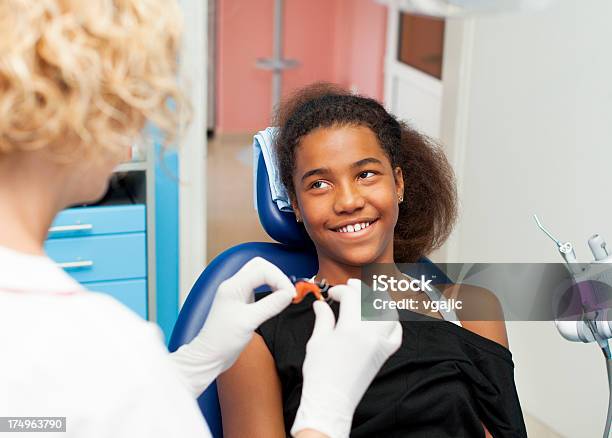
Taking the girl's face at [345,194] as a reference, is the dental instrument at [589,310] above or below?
below

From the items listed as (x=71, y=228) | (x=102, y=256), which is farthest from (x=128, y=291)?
(x=71, y=228)

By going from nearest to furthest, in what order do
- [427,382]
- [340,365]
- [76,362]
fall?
[76,362] → [340,365] → [427,382]

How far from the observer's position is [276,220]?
6.00ft

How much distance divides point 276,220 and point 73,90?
39.0 inches

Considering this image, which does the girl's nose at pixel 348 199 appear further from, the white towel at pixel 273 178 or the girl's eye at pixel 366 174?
the white towel at pixel 273 178

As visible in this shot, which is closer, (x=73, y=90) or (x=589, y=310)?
(x=73, y=90)

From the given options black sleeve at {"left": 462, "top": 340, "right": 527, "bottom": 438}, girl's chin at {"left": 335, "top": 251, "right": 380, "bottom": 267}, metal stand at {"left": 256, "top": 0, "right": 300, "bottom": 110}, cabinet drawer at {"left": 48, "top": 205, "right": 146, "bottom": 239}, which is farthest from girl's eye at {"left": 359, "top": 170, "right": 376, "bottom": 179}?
metal stand at {"left": 256, "top": 0, "right": 300, "bottom": 110}

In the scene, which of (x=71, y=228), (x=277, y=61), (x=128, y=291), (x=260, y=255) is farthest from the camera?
(x=277, y=61)

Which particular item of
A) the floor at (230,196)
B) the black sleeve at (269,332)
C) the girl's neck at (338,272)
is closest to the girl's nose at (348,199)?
the girl's neck at (338,272)

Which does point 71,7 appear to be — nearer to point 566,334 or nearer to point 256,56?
point 566,334

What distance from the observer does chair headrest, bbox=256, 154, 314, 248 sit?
1826 mm

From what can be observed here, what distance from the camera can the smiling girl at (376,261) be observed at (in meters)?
1.57

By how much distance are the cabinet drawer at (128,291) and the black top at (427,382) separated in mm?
1238
